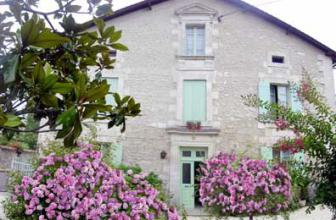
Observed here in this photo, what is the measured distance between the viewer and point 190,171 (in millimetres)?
11797

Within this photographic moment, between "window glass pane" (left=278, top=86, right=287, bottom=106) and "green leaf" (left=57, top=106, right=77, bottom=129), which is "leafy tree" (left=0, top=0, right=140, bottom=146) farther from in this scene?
"window glass pane" (left=278, top=86, right=287, bottom=106)

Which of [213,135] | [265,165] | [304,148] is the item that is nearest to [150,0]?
[213,135]

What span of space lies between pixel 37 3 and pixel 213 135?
9968 mm

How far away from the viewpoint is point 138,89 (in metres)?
12.2

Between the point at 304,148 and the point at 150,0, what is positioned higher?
the point at 150,0

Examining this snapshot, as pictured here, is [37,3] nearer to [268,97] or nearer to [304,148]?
[304,148]

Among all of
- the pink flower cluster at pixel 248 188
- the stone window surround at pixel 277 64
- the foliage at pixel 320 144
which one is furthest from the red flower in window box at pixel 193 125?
the foliage at pixel 320 144

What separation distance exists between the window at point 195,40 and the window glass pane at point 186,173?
382cm

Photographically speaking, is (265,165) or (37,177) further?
(265,165)

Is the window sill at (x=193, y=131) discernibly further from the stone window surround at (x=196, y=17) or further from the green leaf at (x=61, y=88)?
the green leaf at (x=61, y=88)

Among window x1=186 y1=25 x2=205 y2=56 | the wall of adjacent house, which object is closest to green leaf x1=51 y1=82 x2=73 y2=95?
the wall of adjacent house

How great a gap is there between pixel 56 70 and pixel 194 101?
10240 mm

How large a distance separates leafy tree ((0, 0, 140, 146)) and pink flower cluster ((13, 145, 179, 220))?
1544 millimetres

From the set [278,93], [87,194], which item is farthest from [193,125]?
[87,194]
